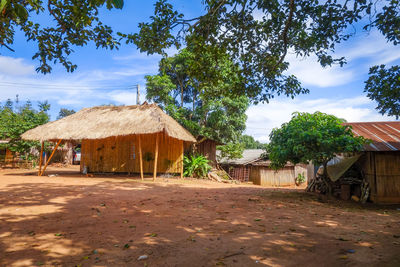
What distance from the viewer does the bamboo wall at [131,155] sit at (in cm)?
1400

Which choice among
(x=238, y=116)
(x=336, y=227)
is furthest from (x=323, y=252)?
(x=238, y=116)

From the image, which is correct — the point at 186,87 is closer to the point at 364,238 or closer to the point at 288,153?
the point at 288,153

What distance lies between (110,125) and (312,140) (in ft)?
32.6

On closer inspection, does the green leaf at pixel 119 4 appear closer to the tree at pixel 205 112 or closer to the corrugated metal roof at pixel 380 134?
the corrugated metal roof at pixel 380 134

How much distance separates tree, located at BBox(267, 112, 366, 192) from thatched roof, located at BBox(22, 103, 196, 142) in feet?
18.0

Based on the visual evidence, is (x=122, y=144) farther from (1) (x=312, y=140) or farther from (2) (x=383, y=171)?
(2) (x=383, y=171)

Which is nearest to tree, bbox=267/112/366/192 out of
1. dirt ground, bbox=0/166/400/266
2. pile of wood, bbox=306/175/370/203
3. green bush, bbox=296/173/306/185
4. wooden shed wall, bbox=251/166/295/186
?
pile of wood, bbox=306/175/370/203

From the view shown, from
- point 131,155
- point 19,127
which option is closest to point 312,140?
point 131,155

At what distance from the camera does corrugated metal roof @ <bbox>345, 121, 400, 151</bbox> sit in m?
7.56

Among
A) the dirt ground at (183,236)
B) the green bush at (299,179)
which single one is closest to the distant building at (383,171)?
the dirt ground at (183,236)

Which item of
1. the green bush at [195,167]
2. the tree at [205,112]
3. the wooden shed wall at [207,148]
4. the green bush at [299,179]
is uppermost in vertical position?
the tree at [205,112]

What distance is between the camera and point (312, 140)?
24.2 ft

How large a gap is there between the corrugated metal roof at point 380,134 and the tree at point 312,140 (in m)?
0.99

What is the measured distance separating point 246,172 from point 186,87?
9.47m
